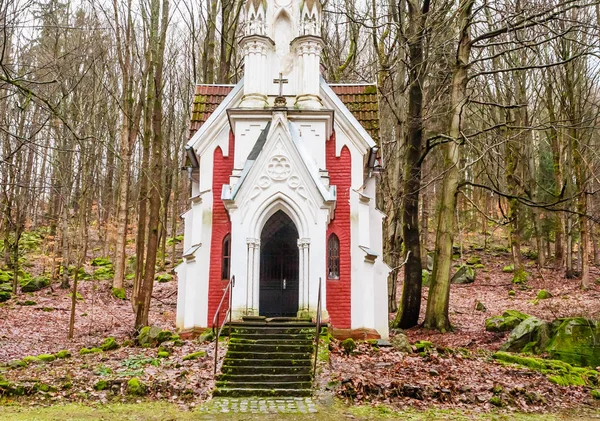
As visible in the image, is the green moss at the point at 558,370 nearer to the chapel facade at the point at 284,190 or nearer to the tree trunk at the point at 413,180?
the chapel facade at the point at 284,190

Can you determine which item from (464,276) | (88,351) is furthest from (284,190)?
(464,276)

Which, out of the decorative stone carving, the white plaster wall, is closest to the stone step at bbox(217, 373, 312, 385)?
the decorative stone carving

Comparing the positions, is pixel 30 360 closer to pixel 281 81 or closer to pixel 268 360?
pixel 268 360

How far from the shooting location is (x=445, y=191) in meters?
16.0

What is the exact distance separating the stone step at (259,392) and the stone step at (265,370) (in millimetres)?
706

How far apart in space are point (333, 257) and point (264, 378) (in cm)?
515

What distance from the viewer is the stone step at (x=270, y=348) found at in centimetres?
1143

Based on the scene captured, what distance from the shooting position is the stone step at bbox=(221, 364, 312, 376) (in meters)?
10.5

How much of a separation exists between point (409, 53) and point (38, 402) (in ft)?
48.9

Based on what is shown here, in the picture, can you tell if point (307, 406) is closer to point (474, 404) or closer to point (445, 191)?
point (474, 404)

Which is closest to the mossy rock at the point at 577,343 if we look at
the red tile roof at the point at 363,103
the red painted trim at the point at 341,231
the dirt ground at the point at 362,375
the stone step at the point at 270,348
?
the dirt ground at the point at 362,375

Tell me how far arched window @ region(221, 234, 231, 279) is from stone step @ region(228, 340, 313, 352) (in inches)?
135

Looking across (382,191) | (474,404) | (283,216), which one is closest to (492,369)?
(474,404)

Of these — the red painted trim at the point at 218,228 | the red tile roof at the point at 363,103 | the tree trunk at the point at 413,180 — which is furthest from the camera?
the tree trunk at the point at 413,180
